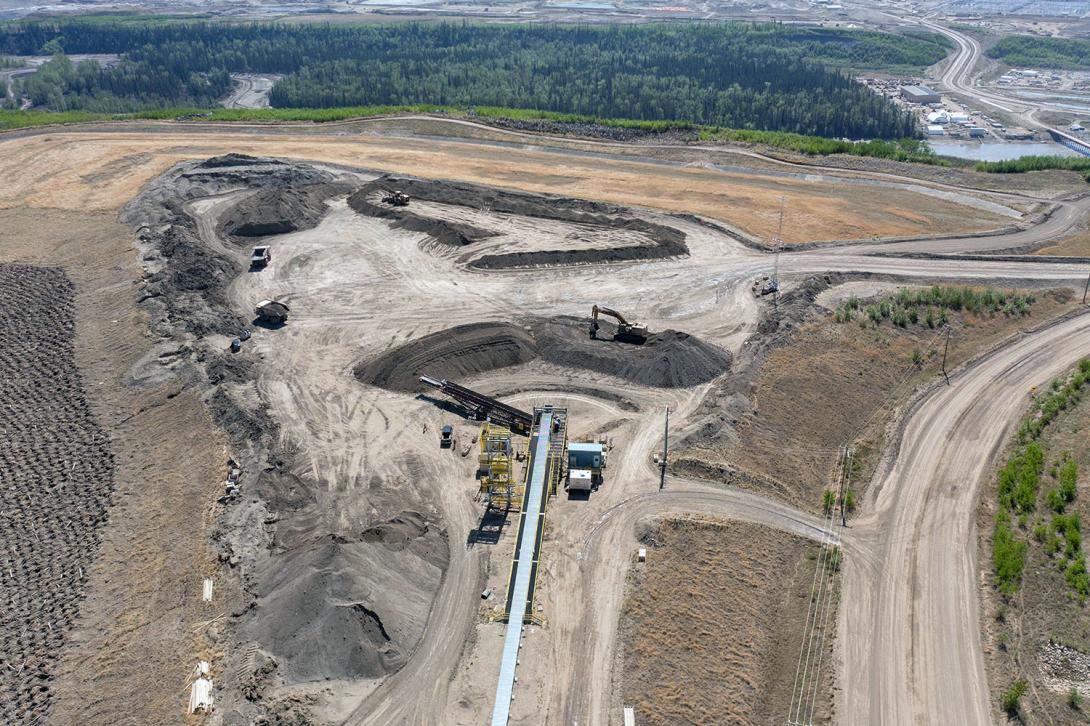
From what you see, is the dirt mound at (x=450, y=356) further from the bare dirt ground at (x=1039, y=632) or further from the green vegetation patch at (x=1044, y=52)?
the green vegetation patch at (x=1044, y=52)

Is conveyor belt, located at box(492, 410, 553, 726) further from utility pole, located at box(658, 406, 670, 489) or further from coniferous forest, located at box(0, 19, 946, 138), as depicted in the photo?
coniferous forest, located at box(0, 19, 946, 138)

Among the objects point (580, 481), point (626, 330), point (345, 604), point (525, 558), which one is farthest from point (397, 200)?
point (345, 604)

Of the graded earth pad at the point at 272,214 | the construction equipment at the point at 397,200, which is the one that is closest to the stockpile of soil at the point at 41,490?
the graded earth pad at the point at 272,214

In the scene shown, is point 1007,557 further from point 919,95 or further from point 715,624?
point 919,95

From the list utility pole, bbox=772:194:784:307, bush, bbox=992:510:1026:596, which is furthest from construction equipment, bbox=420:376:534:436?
utility pole, bbox=772:194:784:307

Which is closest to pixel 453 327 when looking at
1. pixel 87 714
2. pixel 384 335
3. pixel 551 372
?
pixel 384 335
